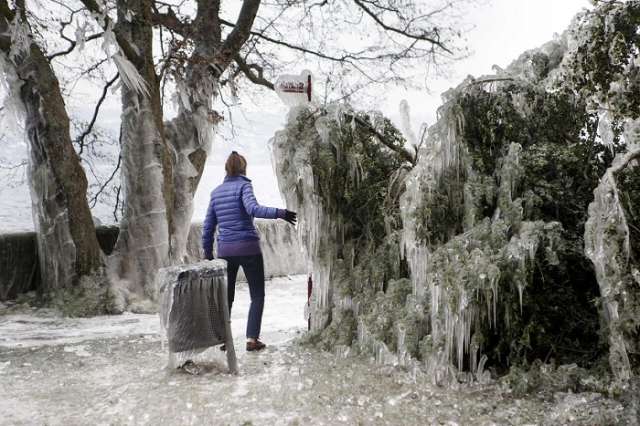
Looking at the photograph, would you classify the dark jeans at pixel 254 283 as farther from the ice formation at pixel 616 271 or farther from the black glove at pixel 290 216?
the ice formation at pixel 616 271

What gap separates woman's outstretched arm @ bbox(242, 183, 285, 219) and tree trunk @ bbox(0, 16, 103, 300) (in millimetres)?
3851

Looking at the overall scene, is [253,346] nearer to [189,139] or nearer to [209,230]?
[209,230]

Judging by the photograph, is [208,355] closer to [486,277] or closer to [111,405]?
[111,405]

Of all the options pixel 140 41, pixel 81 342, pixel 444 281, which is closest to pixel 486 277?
pixel 444 281

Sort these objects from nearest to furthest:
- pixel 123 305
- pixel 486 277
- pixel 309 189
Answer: pixel 486 277, pixel 309 189, pixel 123 305

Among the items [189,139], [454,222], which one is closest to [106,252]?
[189,139]

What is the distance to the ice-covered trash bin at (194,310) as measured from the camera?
445 centimetres

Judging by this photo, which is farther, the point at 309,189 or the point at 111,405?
the point at 309,189

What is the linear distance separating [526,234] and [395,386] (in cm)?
127

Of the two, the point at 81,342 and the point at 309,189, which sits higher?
the point at 309,189

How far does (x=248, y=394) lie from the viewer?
162 inches

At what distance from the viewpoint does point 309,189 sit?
5.09 meters

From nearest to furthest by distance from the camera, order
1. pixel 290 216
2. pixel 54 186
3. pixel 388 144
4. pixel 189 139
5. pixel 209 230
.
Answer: pixel 290 216 < pixel 388 144 < pixel 209 230 < pixel 54 186 < pixel 189 139

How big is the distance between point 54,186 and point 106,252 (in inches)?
56.3
